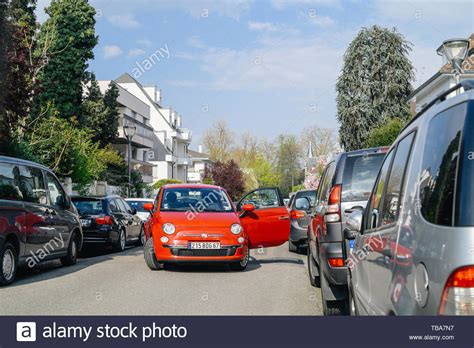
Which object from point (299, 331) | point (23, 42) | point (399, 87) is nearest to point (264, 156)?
point (399, 87)

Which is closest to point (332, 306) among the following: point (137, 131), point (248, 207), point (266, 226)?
point (248, 207)

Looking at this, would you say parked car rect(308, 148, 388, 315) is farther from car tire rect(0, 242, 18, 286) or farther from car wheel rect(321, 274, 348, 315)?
car tire rect(0, 242, 18, 286)

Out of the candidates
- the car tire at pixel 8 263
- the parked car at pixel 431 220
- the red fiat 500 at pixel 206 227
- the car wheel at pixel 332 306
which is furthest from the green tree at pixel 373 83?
the parked car at pixel 431 220

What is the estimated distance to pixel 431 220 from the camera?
2930mm

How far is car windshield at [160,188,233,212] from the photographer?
42.0 ft

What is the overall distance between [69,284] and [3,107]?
12434 millimetres

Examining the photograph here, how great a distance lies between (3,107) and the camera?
2133cm

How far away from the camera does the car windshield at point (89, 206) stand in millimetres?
17234

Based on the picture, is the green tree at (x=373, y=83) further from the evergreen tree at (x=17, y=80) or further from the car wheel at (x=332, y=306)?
the car wheel at (x=332, y=306)

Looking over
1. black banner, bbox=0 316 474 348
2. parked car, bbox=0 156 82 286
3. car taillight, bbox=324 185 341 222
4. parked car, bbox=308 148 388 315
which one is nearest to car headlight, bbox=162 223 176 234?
parked car, bbox=0 156 82 286

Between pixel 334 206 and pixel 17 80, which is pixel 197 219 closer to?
pixel 334 206

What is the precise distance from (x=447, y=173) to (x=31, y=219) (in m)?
9.34

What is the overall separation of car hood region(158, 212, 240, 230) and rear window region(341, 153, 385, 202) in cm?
429

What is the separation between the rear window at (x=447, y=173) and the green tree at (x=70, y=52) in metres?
40.2
